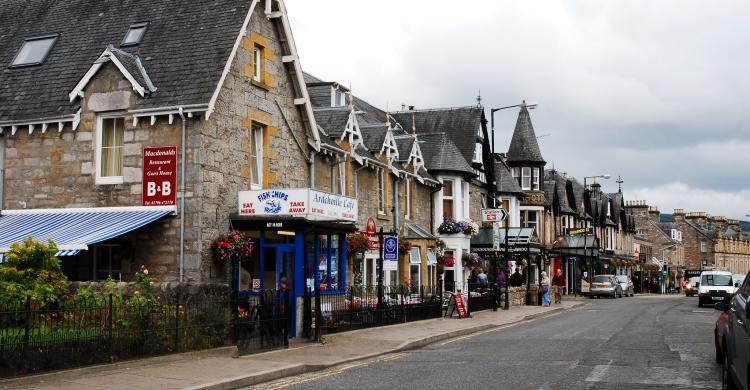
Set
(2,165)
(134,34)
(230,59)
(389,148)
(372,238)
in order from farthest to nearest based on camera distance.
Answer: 1. (389,148)
2. (372,238)
3. (134,34)
4. (2,165)
5. (230,59)

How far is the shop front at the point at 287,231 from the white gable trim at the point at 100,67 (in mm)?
3729

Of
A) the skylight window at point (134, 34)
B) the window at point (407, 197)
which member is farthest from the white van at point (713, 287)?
the skylight window at point (134, 34)

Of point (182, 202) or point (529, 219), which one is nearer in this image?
point (182, 202)

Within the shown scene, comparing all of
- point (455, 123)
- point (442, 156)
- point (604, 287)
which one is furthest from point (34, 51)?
point (604, 287)

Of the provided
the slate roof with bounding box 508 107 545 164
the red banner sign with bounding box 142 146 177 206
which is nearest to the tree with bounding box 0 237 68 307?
the red banner sign with bounding box 142 146 177 206

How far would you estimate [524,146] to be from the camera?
59.2 meters

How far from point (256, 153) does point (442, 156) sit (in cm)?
1821

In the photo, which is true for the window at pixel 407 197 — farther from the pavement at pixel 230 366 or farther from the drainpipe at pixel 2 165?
the drainpipe at pixel 2 165

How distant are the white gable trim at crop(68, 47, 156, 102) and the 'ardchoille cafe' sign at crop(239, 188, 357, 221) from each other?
12.0 ft

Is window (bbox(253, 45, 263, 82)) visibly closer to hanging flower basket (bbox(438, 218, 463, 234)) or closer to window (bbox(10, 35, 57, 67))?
window (bbox(10, 35, 57, 67))

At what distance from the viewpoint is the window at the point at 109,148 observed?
69.5 feet

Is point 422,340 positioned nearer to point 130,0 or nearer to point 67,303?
point 67,303

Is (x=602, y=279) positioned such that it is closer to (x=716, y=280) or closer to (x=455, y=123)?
(x=716, y=280)

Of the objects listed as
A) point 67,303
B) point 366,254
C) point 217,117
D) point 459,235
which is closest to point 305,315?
point 217,117
